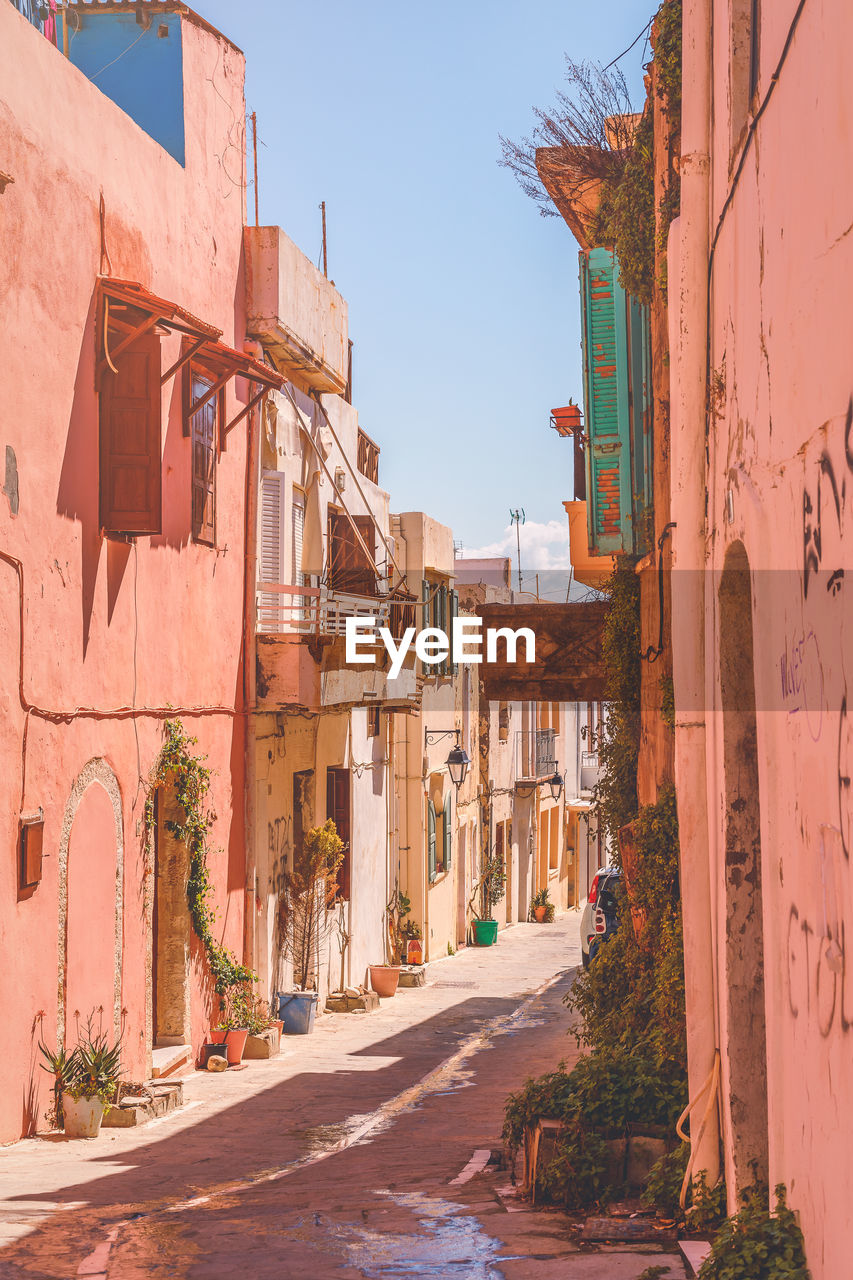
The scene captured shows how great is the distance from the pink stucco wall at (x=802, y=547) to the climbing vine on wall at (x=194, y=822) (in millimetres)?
8052

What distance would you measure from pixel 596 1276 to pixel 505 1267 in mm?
508

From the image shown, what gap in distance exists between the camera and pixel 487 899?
105ft

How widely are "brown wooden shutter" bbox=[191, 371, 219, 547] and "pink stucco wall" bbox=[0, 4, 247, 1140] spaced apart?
8.1 inches

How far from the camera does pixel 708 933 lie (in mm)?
6523

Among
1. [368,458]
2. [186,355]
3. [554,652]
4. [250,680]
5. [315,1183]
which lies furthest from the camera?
[368,458]

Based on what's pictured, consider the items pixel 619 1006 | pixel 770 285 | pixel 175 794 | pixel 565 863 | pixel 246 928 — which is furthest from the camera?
pixel 565 863

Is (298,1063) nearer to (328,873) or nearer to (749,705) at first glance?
(328,873)

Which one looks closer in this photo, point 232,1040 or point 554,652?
point 554,652

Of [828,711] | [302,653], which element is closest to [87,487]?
[302,653]

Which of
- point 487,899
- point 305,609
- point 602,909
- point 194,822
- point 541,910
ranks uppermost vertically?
point 305,609

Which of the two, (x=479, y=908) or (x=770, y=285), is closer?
(x=770, y=285)

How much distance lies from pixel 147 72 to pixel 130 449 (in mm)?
5386

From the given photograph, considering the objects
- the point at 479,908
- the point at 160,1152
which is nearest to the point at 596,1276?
the point at 160,1152

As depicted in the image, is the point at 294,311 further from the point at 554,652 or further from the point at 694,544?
the point at 694,544
